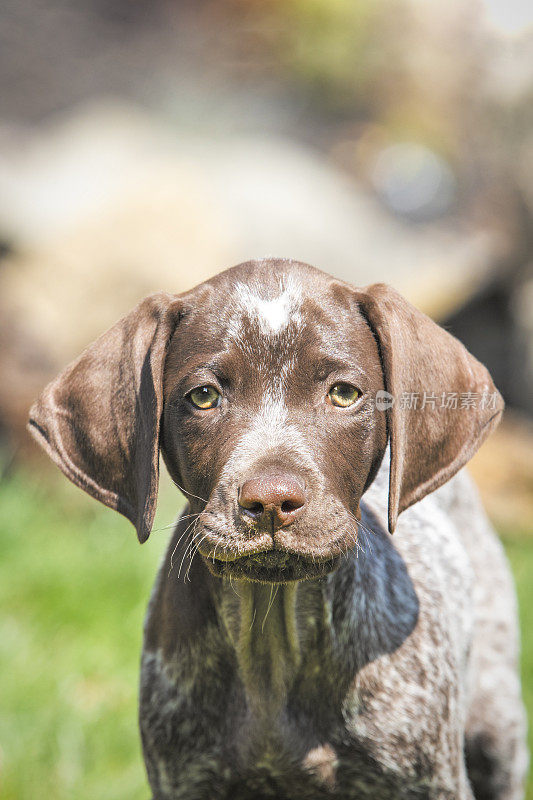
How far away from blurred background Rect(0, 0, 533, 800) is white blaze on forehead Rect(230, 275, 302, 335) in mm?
2466

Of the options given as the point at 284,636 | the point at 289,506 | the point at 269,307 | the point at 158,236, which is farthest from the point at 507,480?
the point at 289,506

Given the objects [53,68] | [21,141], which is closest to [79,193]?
[21,141]

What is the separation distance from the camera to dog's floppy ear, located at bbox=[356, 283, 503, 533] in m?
3.15

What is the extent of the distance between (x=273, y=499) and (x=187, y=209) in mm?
6237

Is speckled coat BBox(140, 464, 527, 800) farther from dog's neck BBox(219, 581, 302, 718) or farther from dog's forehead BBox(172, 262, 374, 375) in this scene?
dog's forehead BBox(172, 262, 374, 375)

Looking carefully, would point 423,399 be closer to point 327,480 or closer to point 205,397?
point 327,480

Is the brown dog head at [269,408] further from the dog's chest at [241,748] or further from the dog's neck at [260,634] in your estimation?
the dog's chest at [241,748]

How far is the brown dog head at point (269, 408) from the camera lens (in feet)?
9.39

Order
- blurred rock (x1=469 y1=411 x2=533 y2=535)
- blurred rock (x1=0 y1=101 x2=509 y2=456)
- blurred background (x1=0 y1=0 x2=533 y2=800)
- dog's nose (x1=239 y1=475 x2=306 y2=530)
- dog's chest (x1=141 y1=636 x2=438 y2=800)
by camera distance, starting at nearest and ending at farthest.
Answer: dog's nose (x1=239 y1=475 x2=306 y2=530)
dog's chest (x1=141 y1=636 x2=438 y2=800)
blurred background (x1=0 y1=0 x2=533 y2=800)
blurred rock (x1=0 y1=101 x2=509 y2=456)
blurred rock (x1=469 y1=411 x2=533 y2=535)

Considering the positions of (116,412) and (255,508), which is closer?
(255,508)

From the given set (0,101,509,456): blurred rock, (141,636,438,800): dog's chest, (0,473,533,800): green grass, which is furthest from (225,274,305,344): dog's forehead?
(0,101,509,456): blurred rock

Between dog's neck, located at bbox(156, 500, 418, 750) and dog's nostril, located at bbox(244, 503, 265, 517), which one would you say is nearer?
dog's nostril, located at bbox(244, 503, 265, 517)

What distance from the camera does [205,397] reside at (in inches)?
122

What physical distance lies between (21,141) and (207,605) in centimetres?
1312
